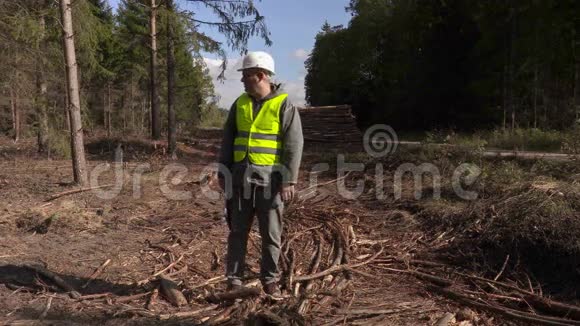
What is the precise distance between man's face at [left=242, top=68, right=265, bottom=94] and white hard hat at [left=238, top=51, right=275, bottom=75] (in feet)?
0.16

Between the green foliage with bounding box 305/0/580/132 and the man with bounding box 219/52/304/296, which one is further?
the green foliage with bounding box 305/0/580/132

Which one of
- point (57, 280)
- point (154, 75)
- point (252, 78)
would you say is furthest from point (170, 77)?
point (252, 78)

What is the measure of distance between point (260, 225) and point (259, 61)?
1381 mm

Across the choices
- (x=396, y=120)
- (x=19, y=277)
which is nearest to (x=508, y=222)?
(x=19, y=277)

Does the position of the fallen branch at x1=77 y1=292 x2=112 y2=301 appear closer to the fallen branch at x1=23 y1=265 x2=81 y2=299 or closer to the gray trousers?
the fallen branch at x1=23 y1=265 x2=81 y2=299

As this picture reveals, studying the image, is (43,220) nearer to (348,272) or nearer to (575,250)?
(348,272)

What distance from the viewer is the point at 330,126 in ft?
57.1

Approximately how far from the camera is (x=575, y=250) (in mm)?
5352

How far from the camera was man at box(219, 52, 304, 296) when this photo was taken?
4332 millimetres

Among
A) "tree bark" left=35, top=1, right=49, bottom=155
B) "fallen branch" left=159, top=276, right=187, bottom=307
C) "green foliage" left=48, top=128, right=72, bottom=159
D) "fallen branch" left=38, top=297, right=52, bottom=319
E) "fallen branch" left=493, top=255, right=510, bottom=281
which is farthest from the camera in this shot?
"tree bark" left=35, top=1, right=49, bottom=155

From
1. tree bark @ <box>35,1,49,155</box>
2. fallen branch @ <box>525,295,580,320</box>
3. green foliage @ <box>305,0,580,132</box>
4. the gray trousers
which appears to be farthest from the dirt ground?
green foliage @ <box>305,0,580,132</box>

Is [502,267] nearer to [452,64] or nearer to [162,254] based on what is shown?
[162,254]

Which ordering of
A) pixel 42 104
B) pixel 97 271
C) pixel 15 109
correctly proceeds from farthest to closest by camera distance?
pixel 15 109 → pixel 42 104 → pixel 97 271

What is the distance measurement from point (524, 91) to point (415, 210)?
20.5 m
